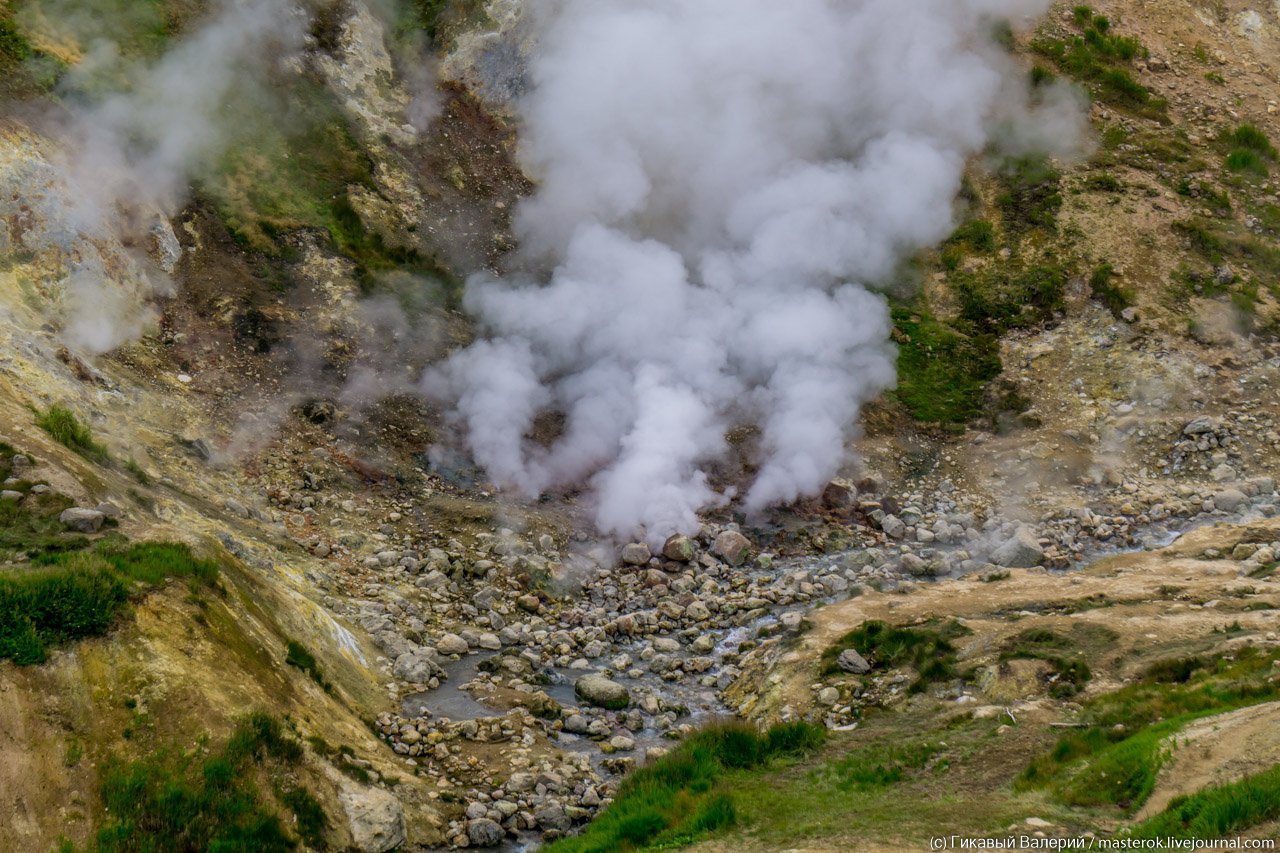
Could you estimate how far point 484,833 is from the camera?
870 centimetres

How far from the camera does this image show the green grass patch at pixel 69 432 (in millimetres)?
10899

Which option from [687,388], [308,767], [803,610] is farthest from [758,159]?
[308,767]

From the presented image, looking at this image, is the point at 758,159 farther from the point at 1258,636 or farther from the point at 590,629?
the point at 1258,636

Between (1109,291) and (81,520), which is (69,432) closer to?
(81,520)

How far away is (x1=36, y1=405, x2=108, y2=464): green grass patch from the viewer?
1090 cm

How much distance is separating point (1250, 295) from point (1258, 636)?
45.1 ft

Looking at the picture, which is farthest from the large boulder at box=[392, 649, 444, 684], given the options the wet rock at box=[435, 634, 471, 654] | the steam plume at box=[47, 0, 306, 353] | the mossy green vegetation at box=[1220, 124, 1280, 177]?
the mossy green vegetation at box=[1220, 124, 1280, 177]

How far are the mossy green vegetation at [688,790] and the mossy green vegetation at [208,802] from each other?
2433mm

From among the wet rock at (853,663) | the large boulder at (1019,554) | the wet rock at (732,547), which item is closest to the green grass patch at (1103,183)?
the large boulder at (1019,554)

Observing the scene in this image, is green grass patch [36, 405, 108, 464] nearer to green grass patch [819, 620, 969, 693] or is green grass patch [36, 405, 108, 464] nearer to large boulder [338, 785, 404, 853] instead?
large boulder [338, 785, 404, 853]

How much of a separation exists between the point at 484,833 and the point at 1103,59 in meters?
26.6

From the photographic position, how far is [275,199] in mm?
19438

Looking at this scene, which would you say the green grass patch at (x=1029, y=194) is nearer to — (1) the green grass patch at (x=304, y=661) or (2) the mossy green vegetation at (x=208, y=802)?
(1) the green grass patch at (x=304, y=661)

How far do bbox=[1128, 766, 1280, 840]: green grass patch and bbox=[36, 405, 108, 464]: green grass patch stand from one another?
38.6 feet
